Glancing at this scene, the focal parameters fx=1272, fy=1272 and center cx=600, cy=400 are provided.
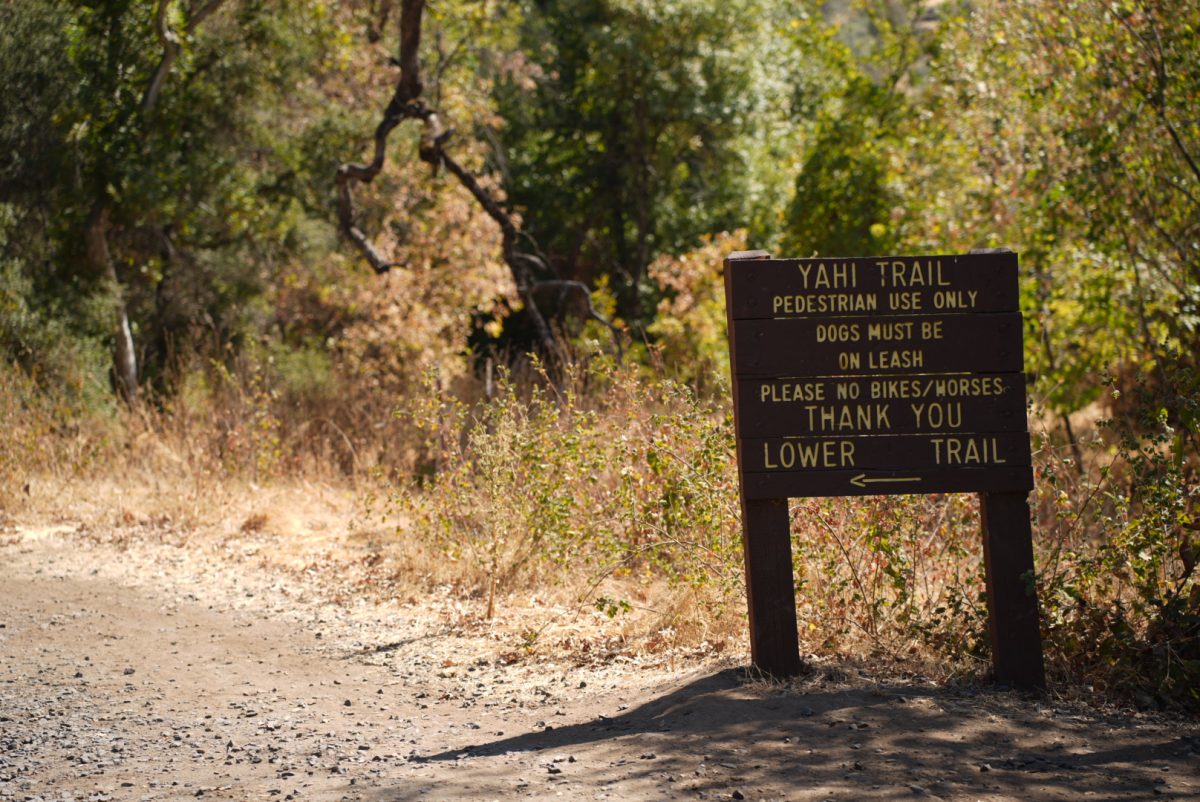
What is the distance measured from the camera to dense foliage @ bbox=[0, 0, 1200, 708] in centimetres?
634

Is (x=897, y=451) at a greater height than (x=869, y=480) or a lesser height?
greater

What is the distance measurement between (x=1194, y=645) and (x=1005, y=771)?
1.46 metres

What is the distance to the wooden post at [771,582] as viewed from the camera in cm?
538

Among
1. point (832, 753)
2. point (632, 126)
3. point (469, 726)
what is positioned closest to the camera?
point (832, 753)

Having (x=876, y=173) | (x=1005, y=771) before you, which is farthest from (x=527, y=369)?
(x=1005, y=771)

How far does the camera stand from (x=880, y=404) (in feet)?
17.7

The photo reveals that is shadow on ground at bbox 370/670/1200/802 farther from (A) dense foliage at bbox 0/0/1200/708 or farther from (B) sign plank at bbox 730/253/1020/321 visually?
(B) sign plank at bbox 730/253/1020/321

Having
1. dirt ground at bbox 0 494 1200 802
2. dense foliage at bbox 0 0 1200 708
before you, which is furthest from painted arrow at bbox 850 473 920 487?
dirt ground at bbox 0 494 1200 802

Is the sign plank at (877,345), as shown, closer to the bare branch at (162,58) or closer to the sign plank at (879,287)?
the sign plank at (879,287)

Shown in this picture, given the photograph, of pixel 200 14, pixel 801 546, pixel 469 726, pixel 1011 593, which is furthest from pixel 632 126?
pixel 469 726

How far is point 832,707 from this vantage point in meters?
5.05

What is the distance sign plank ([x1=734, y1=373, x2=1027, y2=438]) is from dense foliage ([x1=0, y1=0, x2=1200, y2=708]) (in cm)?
54

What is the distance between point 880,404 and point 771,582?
0.88 m

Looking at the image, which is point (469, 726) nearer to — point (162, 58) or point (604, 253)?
point (162, 58)
